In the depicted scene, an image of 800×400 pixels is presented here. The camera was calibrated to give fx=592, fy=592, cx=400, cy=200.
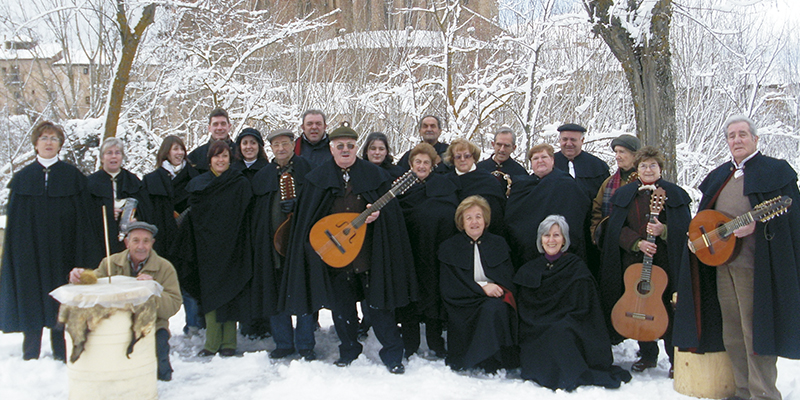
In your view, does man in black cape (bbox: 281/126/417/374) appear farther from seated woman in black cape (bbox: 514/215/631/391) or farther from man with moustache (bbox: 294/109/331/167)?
seated woman in black cape (bbox: 514/215/631/391)

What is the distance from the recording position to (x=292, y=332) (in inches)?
229

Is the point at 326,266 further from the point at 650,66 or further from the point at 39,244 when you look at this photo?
the point at 650,66

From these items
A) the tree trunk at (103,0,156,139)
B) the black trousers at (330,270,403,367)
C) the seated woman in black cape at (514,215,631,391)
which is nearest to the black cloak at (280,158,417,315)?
the black trousers at (330,270,403,367)

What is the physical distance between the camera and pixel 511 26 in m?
11.0

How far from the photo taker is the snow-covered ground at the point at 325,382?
4629mm

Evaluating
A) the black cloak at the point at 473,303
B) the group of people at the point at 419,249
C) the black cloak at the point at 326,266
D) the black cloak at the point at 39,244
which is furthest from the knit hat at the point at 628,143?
the black cloak at the point at 39,244

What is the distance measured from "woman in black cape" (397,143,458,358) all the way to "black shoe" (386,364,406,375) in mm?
460

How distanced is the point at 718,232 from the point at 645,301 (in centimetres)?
A: 91

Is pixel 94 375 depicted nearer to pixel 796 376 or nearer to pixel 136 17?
pixel 796 376

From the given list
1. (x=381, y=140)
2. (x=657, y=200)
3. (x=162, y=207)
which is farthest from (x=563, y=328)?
(x=162, y=207)

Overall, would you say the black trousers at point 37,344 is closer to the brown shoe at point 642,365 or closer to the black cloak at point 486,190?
the black cloak at point 486,190

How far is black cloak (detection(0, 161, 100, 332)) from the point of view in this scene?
5246 millimetres

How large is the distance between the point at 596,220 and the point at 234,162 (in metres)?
3.63

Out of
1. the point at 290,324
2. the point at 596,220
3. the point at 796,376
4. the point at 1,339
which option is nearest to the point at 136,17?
the point at 1,339
